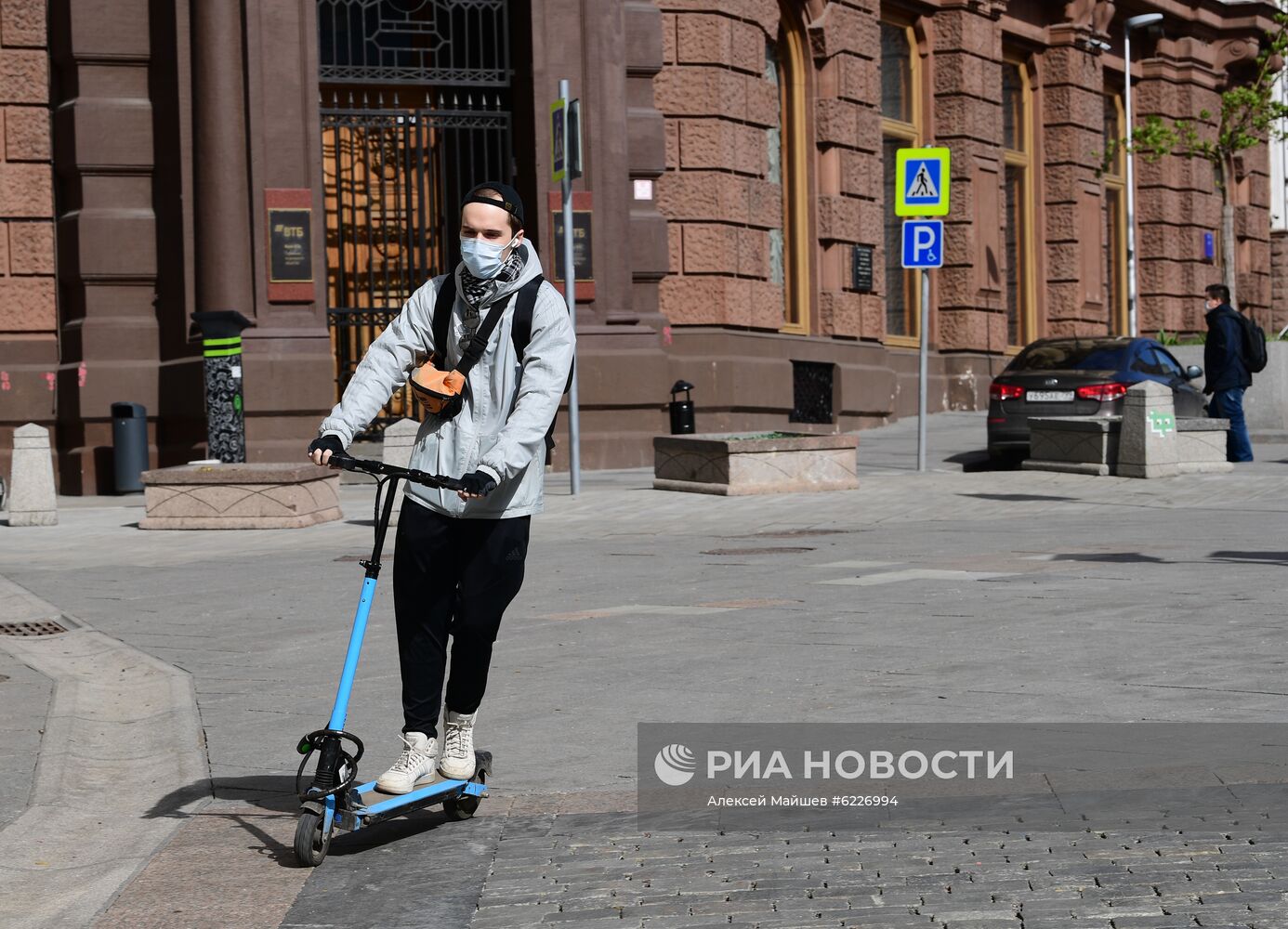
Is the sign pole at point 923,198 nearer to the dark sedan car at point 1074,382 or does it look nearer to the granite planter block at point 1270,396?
the dark sedan car at point 1074,382

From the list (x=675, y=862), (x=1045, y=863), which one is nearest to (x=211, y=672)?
(x=675, y=862)

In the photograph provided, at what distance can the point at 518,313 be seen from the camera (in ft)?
17.3

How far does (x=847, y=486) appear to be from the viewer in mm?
16922

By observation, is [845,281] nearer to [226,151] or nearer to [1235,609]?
[226,151]

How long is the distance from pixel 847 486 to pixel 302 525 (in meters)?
4.63

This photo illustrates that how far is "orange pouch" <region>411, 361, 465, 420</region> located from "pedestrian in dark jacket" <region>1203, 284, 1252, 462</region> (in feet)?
53.5

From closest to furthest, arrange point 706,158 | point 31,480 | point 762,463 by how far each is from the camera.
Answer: point 31,480, point 762,463, point 706,158

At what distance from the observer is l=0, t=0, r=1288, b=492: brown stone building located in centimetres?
1959

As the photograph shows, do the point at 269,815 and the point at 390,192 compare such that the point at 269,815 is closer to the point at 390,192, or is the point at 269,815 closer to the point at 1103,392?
the point at 1103,392

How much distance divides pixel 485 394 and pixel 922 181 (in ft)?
45.5

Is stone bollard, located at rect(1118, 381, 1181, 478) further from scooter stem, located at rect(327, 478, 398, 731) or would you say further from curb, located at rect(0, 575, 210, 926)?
scooter stem, located at rect(327, 478, 398, 731)

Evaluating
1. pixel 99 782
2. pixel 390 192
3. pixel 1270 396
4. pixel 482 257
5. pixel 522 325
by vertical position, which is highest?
pixel 390 192

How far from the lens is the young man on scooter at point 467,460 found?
5.20 m

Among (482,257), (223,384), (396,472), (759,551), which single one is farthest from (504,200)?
(223,384)
